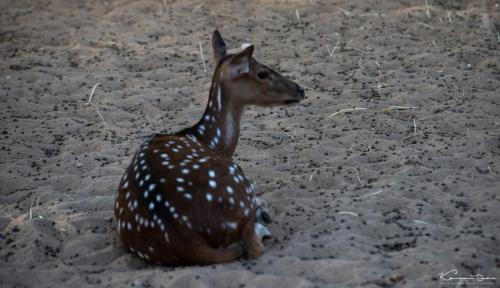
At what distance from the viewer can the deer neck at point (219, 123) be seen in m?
6.46

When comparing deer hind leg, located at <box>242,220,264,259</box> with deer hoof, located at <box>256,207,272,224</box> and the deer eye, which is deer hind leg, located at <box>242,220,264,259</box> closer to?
deer hoof, located at <box>256,207,272,224</box>

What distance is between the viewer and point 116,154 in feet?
24.2

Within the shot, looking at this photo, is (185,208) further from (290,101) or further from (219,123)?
(290,101)

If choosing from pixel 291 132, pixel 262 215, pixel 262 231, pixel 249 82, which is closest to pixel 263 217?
pixel 262 215

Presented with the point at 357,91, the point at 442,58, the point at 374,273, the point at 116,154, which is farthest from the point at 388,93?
the point at 374,273

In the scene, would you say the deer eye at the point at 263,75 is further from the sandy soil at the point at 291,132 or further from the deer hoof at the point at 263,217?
the deer hoof at the point at 263,217

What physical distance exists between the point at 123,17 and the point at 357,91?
395 cm

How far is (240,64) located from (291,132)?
4.99ft

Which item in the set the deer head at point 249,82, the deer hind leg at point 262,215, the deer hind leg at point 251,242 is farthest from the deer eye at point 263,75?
the deer hind leg at point 251,242

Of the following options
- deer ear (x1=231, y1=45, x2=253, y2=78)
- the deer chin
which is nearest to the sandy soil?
the deer chin

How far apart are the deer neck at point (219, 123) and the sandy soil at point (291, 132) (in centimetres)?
49

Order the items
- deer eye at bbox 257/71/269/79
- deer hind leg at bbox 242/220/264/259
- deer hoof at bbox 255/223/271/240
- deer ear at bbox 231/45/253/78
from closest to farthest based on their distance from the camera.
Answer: deer hind leg at bbox 242/220/264/259, deer hoof at bbox 255/223/271/240, deer ear at bbox 231/45/253/78, deer eye at bbox 257/71/269/79

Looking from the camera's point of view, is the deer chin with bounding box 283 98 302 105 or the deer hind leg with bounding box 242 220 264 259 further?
the deer chin with bounding box 283 98 302 105

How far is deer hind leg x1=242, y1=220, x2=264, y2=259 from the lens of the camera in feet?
17.0
